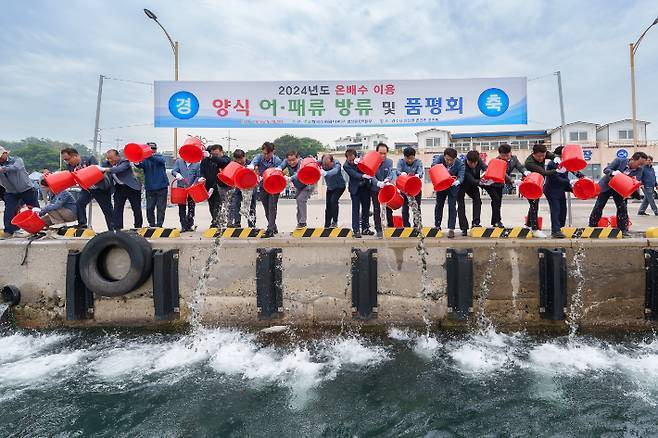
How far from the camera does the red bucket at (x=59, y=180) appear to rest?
5910 mm

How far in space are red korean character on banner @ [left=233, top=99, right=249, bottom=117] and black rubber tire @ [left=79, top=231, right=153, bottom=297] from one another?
388 cm

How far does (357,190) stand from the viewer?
6504 mm

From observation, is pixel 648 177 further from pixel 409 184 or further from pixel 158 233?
pixel 158 233

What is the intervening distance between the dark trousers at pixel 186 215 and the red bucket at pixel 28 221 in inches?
78.2

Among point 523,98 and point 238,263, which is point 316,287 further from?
point 523,98

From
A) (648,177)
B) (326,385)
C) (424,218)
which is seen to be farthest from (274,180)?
(648,177)

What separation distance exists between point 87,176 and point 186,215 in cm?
161

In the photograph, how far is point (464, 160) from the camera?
6457 millimetres

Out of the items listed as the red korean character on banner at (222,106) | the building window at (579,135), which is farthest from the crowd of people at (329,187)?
the building window at (579,135)

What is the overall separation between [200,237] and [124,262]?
104 cm

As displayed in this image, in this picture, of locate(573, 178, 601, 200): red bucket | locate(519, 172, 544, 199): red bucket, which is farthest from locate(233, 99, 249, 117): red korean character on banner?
locate(573, 178, 601, 200): red bucket

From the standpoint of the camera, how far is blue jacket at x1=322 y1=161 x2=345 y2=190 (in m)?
6.59

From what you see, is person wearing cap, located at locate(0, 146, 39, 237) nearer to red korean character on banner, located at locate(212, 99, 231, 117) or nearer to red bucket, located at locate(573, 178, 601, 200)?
red korean character on banner, located at locate(212, 99, 231, 117)

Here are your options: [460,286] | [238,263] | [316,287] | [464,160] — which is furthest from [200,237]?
[464,160]
